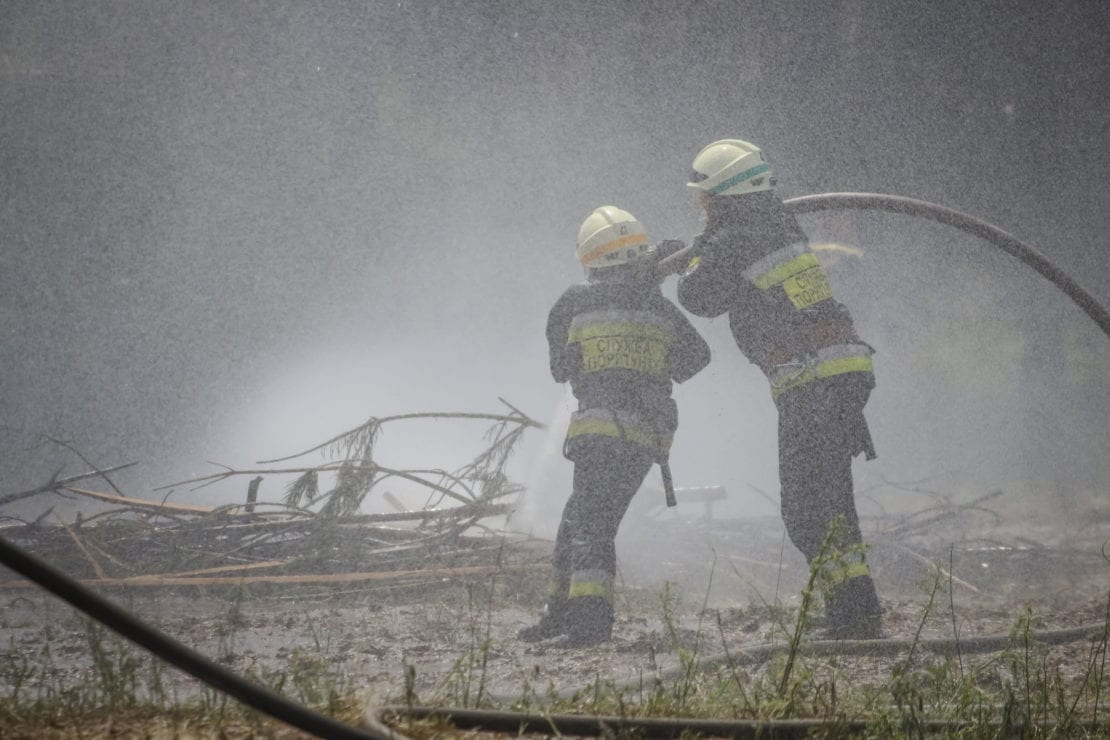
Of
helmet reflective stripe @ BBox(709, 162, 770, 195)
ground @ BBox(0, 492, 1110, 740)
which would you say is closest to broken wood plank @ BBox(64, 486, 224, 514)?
ground @ BBox(0, 492, 1110, 740)

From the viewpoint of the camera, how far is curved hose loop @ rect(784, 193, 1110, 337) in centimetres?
450

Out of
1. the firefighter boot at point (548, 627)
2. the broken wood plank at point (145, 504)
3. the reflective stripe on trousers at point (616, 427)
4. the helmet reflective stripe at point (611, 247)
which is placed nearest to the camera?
the firefighter boot at point (548, 627)

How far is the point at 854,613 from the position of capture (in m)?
3.14

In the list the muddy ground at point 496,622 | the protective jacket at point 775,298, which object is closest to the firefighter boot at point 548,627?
the muddy ground at point 496,622

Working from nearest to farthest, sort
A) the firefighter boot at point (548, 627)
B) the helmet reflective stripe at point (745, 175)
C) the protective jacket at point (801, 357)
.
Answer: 1. the protective jacket at point (801, 357)
2. the firefighter boot at point (548, 627)
3. the helmet reflective stripe at point (745, 175)

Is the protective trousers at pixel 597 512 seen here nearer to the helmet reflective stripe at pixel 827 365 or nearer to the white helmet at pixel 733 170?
the helmet reflective stripe at pixel 827 365

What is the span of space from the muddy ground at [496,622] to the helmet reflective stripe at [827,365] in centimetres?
102

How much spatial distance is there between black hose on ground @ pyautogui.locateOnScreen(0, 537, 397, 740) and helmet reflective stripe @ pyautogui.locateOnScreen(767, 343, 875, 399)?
9.73ft

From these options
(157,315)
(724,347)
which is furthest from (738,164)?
(157,315)

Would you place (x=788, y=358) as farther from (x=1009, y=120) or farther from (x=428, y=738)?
(x=1009, y=120)

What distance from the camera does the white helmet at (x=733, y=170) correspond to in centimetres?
399

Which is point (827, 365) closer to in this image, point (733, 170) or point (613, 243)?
point (733, 170)

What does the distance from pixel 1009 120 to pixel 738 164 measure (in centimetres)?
808

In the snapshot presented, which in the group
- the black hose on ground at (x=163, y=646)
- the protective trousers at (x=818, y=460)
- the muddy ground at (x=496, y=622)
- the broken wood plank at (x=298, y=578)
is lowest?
the muddy ground at (x=496, y=622)
